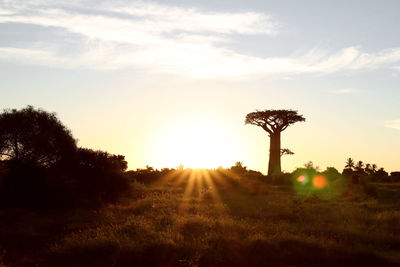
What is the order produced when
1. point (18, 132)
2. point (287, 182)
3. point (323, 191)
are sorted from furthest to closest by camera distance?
point (287, 182) → point (323, 191) → point (18, 132)

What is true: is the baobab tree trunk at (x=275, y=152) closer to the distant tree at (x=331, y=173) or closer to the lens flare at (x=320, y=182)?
the distant tree at (x=331, y=173)

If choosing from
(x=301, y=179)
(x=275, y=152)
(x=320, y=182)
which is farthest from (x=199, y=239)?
(x=275, y=152)

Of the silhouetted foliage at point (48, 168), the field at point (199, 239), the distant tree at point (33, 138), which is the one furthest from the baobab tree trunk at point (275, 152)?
the distant tree at point (33, 138)

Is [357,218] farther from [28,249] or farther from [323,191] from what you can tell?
[323,191]

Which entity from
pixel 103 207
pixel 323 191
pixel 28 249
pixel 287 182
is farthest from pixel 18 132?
pixel 287 182

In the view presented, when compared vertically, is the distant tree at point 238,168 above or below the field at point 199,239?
above

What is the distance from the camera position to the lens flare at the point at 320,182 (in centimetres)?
3402

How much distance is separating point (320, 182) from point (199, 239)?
26.8 meters

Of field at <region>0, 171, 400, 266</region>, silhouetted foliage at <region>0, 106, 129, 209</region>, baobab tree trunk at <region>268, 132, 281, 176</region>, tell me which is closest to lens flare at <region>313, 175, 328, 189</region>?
baobab tree trunk at <region>268, 132, 281, 176</region>

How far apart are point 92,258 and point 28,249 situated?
2473 millimetres

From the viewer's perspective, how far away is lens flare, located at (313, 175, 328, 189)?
1339 inches

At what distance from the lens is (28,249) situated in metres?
11.8

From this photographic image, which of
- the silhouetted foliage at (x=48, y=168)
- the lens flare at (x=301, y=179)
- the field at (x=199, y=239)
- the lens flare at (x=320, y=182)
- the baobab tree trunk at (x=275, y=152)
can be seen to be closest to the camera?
the field at (x=199, y=239)

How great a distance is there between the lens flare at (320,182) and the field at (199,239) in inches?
617
